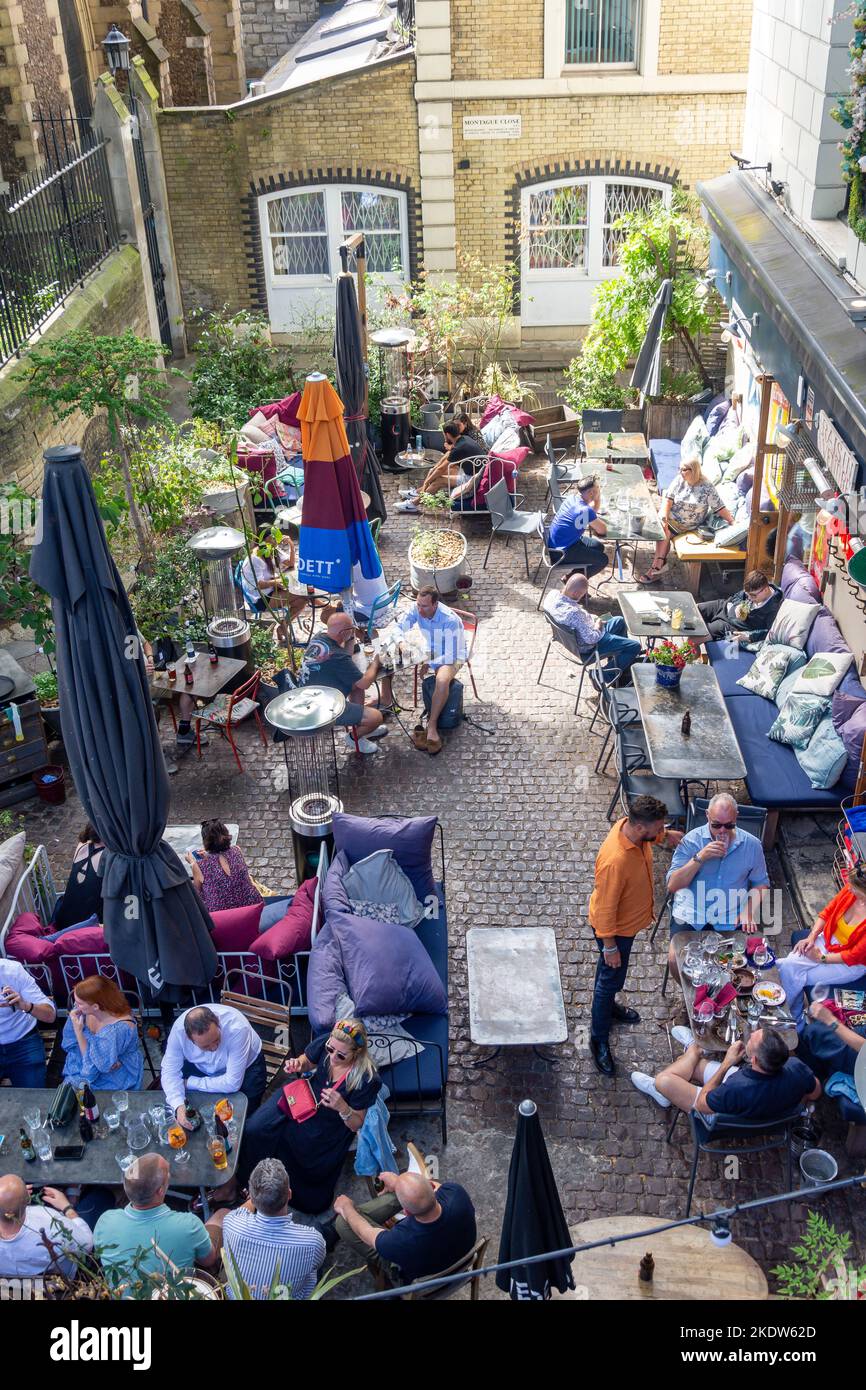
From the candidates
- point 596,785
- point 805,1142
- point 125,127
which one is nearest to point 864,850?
point 805,1142

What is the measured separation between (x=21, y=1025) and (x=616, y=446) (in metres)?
9.62

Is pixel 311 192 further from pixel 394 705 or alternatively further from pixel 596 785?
pixel 596 785

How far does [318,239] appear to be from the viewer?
58.5 ft

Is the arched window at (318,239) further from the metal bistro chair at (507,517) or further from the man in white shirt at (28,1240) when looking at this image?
the man in white shirt at (28,1240)

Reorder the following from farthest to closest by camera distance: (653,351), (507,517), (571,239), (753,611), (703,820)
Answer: (571,239)
(653,351)
(507,517)
(753,611)
(703,820)

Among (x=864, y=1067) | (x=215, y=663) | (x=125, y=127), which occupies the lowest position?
(x=215, y=663)

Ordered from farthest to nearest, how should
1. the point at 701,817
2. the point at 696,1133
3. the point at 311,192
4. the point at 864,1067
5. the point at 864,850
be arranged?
the point at 311,192, the point at 701,817, the point at 864,850, the point at 696,1133, the point at 864,1067

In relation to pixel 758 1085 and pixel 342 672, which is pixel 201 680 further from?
pixel 758 1085

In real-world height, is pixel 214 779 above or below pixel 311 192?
below

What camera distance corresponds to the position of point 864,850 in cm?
731

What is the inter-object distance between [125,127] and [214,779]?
31.9 ft

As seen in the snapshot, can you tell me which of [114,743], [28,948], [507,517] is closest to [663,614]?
[507,517]

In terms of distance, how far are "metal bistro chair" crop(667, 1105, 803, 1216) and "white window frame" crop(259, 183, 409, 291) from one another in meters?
13.9

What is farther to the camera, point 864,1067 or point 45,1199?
point 45,1199
